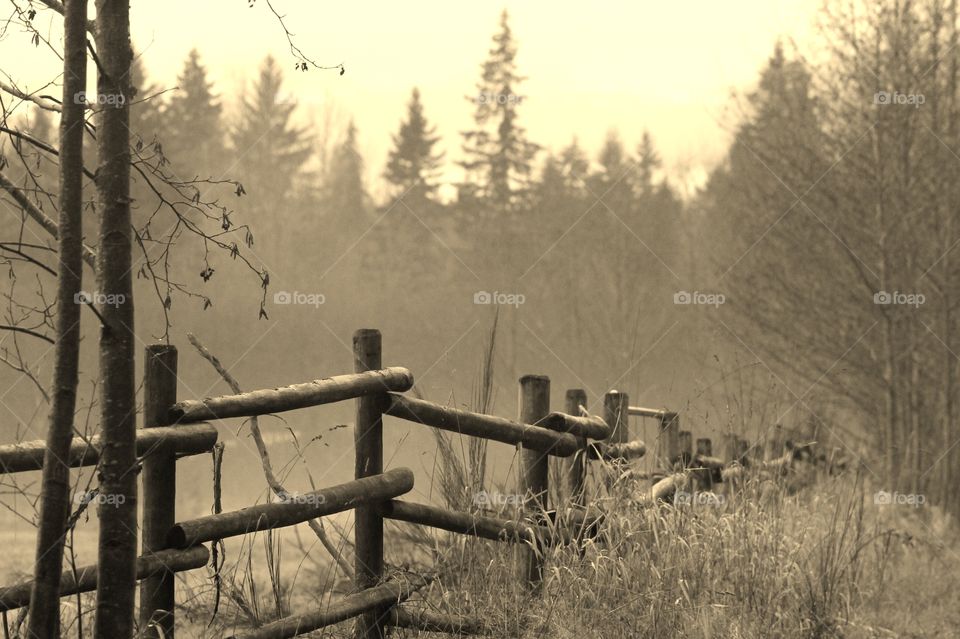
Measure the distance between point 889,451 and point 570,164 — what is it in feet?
94.1

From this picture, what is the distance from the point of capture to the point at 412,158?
37.2 m

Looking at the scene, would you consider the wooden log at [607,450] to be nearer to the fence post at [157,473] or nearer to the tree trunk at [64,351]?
the fence post at [157,473]

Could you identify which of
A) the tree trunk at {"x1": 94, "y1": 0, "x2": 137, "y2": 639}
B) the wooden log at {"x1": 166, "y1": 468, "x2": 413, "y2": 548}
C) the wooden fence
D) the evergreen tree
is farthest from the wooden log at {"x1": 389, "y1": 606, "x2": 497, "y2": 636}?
the evergreen tree

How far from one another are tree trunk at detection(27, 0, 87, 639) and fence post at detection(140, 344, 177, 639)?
72cm

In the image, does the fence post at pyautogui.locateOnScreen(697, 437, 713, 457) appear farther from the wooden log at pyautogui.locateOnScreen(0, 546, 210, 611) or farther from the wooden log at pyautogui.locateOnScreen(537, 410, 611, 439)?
the wooden log at pyautogui.locateOnScreen(0, 546, 210, 611)

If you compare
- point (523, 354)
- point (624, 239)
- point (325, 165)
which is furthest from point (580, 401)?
point (325, 165)

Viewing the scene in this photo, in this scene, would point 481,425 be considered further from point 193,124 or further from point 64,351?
point 193,124

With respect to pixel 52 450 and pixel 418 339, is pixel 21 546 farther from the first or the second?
pixel 418 339

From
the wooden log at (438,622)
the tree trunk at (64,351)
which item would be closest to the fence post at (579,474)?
the wooden log at (438,622)

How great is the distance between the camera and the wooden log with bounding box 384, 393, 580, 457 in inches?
176

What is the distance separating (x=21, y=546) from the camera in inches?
612

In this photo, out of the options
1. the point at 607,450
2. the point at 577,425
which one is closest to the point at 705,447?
the point at 607,450

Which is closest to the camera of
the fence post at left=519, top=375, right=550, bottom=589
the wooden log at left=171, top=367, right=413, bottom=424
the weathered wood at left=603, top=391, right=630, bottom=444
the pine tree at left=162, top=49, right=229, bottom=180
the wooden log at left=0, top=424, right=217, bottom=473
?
the wooden log at left=0, top=424, right=217, bottom=473

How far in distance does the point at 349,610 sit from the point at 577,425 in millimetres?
1742
